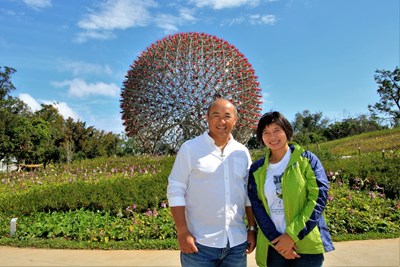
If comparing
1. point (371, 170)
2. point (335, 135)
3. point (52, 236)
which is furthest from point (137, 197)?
point (335, 135)

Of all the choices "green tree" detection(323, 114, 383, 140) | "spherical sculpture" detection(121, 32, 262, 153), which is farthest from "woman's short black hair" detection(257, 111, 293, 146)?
"green tree" detection(323, 114, 383, 140)

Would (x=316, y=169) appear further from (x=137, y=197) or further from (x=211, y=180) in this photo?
(x=137, y=197)

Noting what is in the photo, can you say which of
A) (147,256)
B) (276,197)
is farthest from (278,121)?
(147,256)

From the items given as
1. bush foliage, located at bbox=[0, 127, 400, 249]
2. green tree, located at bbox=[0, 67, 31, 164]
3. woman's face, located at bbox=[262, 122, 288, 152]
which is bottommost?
bush foliage, located at bbox=[0, 127, 400, 249]

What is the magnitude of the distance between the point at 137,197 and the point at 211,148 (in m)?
4.70

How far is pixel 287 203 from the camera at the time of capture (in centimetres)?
248

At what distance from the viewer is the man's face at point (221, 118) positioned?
8.48 feet

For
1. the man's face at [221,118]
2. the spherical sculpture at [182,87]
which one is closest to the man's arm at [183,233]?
the man's face at [221,118]

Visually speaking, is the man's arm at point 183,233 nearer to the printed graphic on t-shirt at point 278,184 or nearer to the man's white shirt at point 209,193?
the man's white shirt at point 209,193

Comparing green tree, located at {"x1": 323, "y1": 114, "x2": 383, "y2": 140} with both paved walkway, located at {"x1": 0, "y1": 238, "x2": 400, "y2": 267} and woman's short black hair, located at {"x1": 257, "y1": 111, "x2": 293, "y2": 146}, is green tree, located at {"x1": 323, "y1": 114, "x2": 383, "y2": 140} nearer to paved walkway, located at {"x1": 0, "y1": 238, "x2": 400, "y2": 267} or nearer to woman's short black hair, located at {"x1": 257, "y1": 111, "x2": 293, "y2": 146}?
paved walkway, located at {"x1": 0, "y1": 238, "x2": 400, "y2": 267}

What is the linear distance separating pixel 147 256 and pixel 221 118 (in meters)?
2.98

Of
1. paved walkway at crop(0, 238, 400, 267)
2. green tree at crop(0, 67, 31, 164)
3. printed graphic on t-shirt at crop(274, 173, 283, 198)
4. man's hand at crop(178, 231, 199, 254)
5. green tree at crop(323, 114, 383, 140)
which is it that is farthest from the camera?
green tree at crop(323, 114, 383, 140)

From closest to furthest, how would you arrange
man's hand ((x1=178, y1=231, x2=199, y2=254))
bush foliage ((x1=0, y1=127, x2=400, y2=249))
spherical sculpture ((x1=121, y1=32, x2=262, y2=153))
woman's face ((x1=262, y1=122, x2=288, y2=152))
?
man's hand ((x1=178, y1=231, x2=199, y2=254)), woman's face ((x1=262, y1=122, x2=288, y2=152)), bush foliage ((x1=0, y1=127, x2=400, y2=249)), spherical sculpture ((x1=121, y1=32, x2=262, y2=153))

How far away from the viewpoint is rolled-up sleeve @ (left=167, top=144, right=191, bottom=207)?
245cm
